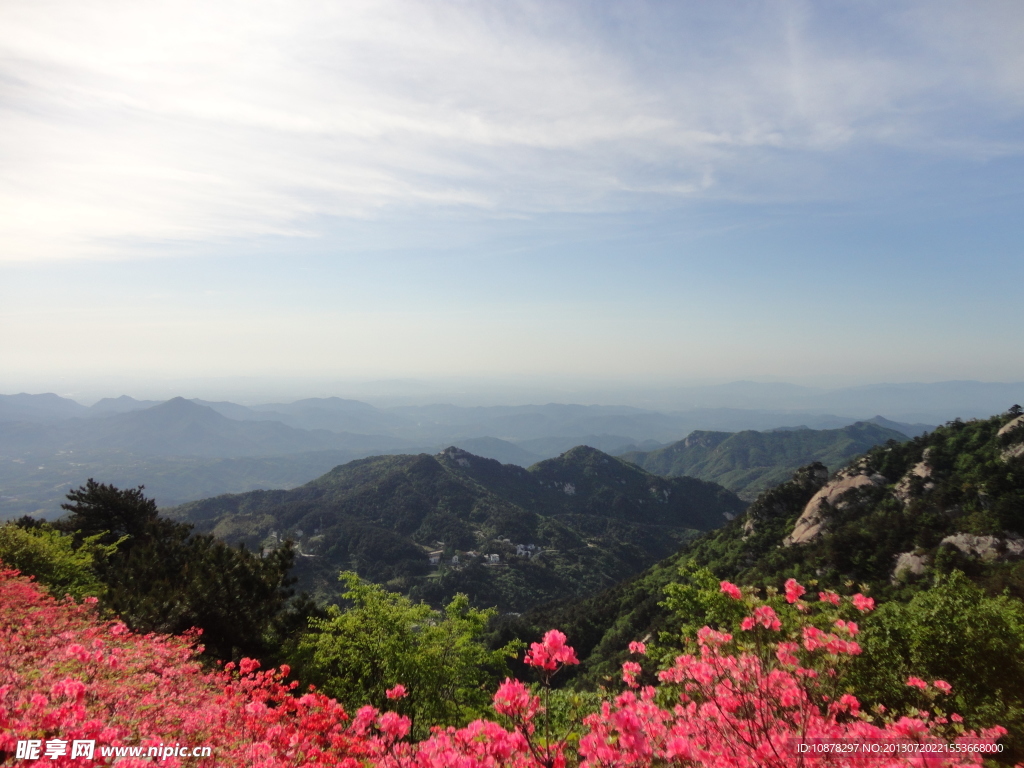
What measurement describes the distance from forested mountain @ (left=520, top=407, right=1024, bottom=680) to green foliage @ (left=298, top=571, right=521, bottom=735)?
10.2 m

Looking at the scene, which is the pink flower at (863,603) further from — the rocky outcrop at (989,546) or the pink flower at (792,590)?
the rocky outcrop at (989,546)

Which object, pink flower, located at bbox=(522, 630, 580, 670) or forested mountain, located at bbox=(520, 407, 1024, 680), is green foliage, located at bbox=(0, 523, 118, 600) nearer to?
pink flower, located at bbox=(522, 630, 580, 670)

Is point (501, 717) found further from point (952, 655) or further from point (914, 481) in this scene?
point (914, 481)

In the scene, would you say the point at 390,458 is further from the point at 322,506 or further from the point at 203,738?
the point at 203,738

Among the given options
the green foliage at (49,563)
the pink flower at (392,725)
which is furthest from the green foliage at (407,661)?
the green foliage at (49,563)

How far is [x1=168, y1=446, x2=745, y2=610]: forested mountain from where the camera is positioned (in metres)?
97.3

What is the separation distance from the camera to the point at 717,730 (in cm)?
585

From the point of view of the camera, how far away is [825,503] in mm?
45062

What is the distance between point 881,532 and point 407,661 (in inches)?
1572

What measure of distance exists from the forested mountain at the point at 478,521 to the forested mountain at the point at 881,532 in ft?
133

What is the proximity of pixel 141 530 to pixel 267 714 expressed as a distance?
32.6 metres

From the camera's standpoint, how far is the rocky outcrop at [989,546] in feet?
86.7

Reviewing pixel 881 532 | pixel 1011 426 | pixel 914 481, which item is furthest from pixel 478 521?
pixel 1011 426

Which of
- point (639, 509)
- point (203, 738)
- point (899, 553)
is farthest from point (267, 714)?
point (639, 509)
